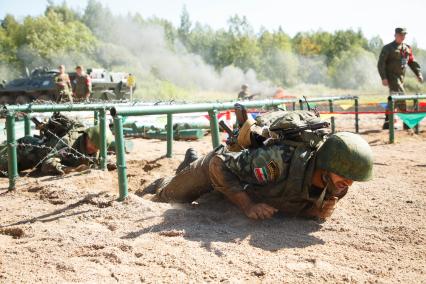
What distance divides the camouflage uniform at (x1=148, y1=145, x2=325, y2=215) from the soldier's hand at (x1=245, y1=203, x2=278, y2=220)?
122mm

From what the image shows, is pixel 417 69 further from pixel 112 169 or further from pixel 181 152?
pixel 112 169

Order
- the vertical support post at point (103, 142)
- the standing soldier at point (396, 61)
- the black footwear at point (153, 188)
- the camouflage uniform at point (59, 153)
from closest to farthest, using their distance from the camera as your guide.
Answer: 1. the black footwear at point (153, 188)
2. the vertical support post at point (103, 142)
3. the camouflage uniform at point (59, 153)
4. the standing soldier at point (396, 61)

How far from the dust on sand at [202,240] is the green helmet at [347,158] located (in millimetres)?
403

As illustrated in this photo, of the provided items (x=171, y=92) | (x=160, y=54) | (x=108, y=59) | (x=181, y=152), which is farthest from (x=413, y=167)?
(x=160, y=54)

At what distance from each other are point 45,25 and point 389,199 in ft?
136

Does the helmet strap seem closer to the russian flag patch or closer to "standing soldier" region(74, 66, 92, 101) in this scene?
the russian flag patch

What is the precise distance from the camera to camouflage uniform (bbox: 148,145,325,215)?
2.97m

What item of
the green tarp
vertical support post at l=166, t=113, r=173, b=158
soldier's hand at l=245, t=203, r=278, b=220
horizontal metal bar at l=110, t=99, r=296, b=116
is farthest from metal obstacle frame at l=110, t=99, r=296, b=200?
the green tarp

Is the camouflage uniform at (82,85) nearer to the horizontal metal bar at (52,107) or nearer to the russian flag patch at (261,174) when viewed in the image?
the horizontal metal bar at (52,107)

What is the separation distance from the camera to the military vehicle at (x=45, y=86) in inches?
777

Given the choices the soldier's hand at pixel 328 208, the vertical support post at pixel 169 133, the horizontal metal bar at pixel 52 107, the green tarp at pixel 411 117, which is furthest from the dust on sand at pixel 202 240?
the green tarp at pixel 411 117

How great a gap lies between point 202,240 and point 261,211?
0.47 metres

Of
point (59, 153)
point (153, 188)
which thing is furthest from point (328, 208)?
point (59, 153)

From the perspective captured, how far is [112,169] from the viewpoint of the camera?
538 cm
